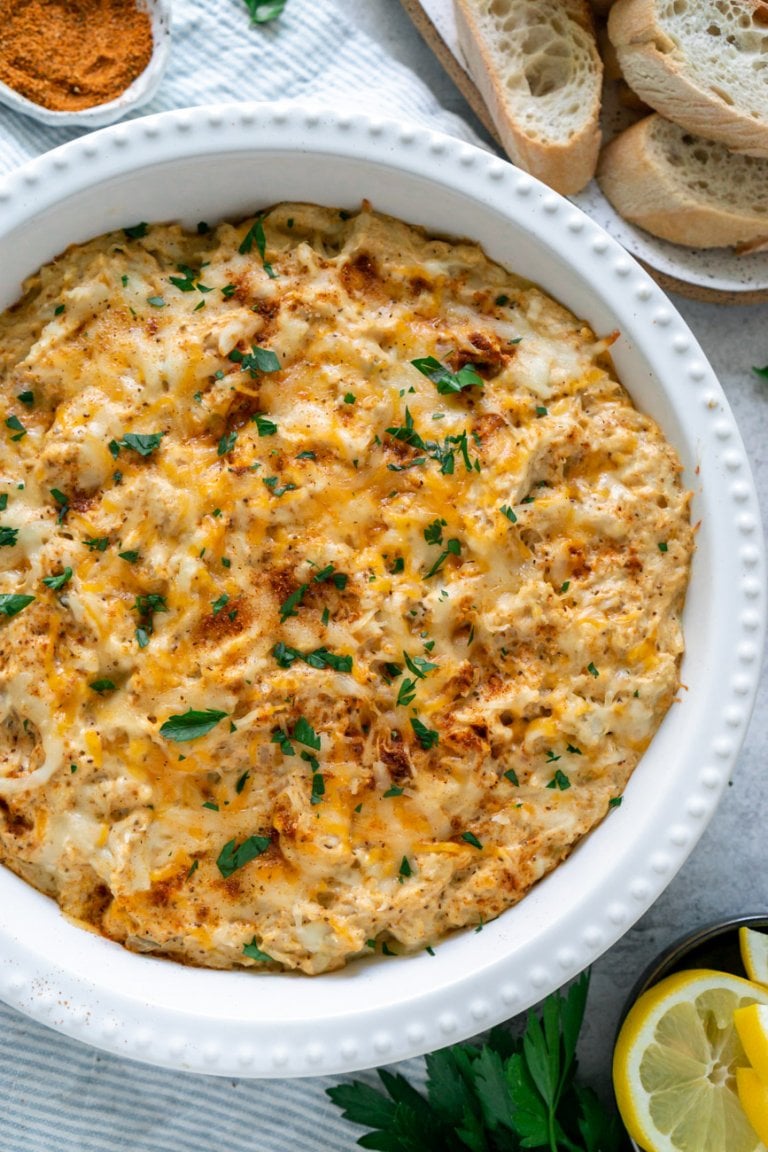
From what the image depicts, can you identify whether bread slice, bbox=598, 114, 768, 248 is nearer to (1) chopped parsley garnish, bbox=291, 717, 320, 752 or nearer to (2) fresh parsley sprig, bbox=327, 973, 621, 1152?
(1) chopped parsley garnish, bbox=291, 717, 320, 752

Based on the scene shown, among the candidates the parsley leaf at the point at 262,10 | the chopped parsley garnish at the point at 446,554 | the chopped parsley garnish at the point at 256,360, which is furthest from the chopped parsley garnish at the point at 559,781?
the parsley leaf at the point at 262,10

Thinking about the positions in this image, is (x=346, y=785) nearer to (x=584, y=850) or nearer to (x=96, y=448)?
(x=584, y=850)

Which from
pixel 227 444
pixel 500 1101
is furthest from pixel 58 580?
pixel 500 1101

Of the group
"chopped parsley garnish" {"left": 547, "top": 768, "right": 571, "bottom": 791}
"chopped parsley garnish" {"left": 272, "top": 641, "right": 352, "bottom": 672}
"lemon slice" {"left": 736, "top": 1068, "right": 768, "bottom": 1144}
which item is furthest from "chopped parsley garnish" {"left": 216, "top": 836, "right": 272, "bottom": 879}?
"lemon slice" {"left": 736, "top": 1068, "right": 768, "bottom": 1144}

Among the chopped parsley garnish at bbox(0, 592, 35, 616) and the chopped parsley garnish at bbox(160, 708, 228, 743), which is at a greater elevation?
the chopped parsley garnish at bbox(0, 592, 35, 616)

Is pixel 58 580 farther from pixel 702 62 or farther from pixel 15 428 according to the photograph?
pixel 702 62

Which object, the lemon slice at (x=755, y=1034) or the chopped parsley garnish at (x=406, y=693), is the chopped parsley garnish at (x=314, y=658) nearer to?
the chopped parsley garnish at (x=406, y=693)

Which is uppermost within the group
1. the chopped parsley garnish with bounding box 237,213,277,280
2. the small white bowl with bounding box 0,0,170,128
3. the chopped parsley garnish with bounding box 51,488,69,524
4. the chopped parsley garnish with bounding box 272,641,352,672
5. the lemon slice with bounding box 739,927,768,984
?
the small white bowl with bounding box 0,0,170,128
